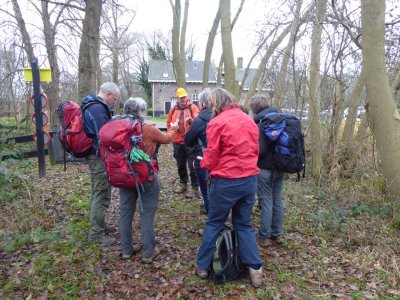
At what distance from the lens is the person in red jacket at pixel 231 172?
312 cm

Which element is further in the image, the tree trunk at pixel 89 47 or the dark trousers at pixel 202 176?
the tree trunk at pixel 89 47

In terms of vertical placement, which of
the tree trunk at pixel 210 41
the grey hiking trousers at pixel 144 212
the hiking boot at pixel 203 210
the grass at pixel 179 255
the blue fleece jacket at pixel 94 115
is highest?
the tree trunk at pixel 210 41

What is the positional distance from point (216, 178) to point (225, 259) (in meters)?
0.87

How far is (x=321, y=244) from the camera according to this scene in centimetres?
448

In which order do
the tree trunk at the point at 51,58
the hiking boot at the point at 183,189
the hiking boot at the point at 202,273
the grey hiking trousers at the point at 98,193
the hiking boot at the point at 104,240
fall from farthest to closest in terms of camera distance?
the tree trunk at the point at 51,58
the hiking boot at the point at 183,189
the hiking boot at the point at 104,240
the grey hiking trousers at the point at 98,193
the hiking boot at the point at 202,273

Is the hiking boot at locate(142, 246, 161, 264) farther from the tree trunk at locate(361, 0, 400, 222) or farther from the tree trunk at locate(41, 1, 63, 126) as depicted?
the tree trunk at locate(41, 1, 63, 126)

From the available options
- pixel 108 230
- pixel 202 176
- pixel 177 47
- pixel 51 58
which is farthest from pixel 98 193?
pixel 51 58

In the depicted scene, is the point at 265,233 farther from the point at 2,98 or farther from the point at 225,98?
the point at 2,98

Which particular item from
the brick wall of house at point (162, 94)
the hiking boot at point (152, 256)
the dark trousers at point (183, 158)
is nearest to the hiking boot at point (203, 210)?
the dark trousers at point (183, 158)

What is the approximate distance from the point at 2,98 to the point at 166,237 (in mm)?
15457

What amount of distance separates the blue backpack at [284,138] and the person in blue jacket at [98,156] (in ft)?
6.11

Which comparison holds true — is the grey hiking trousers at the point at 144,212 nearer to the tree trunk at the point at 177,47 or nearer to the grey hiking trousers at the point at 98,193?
the grey hiking trousers at the point at 98,193

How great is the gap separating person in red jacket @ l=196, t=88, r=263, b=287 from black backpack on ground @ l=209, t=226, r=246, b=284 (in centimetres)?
6

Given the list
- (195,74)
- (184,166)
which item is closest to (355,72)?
(184,166)
